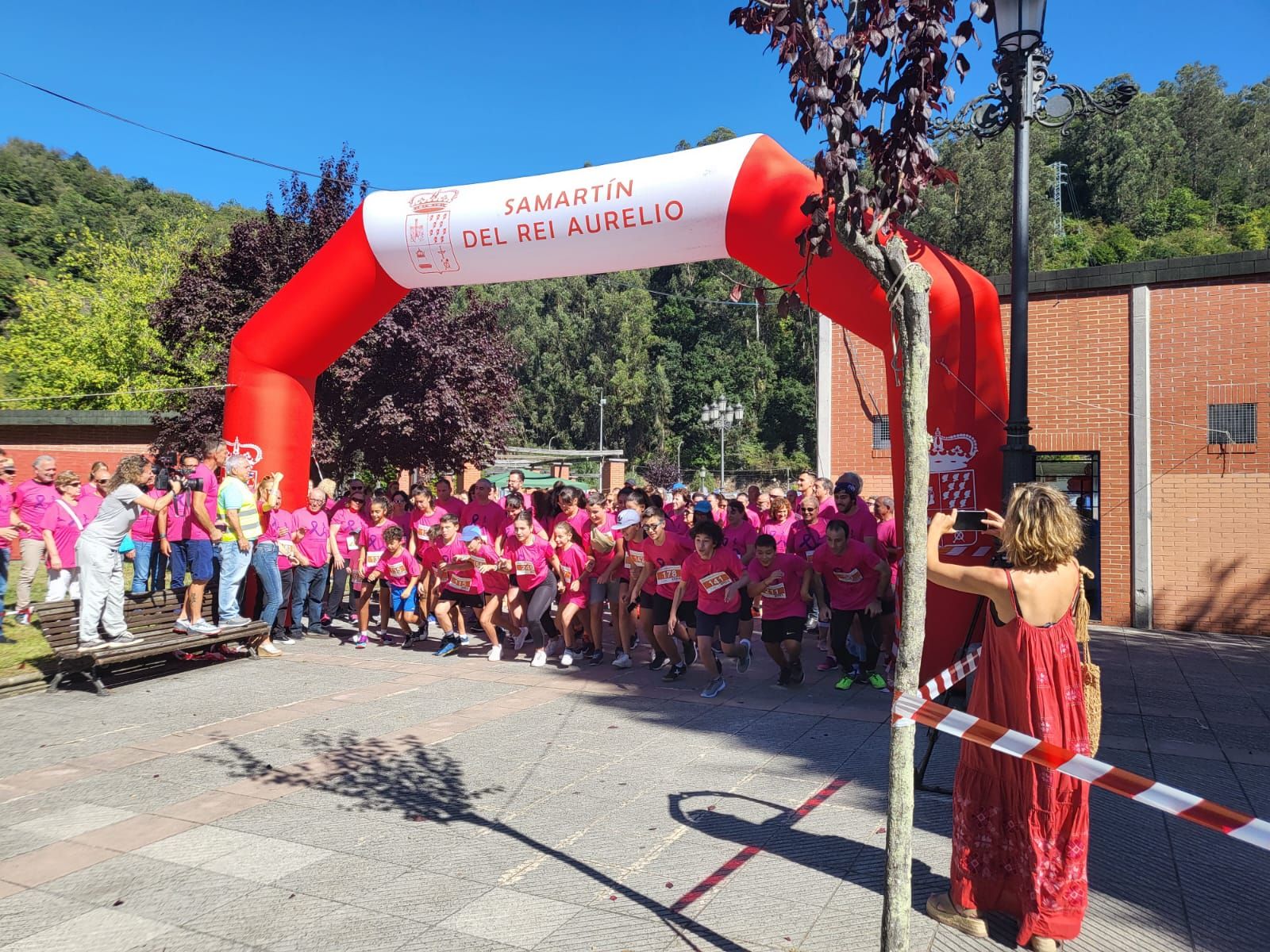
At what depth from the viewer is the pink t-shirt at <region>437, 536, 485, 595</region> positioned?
9.66 m

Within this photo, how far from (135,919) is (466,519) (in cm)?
749

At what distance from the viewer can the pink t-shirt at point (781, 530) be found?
A: 9.94m

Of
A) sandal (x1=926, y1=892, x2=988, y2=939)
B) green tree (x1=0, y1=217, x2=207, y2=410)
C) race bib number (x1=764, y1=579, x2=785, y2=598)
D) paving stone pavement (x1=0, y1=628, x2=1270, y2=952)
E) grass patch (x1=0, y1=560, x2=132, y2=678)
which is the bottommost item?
paving stone pavement (x1=0, y1=628, x2=1270, y2=952)

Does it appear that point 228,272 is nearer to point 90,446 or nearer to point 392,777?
point 90,446

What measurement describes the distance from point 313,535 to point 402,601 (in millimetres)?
1280

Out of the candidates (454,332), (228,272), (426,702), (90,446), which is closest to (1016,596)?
(426,702)

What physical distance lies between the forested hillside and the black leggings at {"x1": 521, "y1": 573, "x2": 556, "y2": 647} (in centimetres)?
3772

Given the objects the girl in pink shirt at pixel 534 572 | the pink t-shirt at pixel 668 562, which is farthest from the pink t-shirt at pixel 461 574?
the pink t-shirt at pixel 668 562

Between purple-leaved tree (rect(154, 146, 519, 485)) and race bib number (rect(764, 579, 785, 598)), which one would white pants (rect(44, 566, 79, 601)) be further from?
race bib number (rect(764, 579, 785, 598))

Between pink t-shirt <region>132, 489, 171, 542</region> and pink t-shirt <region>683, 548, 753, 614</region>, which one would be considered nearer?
pink t-shirt <region>683, 548, 753, 614</region>

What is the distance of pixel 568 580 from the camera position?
9219 millimetres

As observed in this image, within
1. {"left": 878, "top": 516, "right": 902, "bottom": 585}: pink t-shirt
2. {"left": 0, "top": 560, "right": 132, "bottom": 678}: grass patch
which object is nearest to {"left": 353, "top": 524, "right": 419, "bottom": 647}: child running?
{"left": 0, "top": 560, "right": 132, "bottom": 678}: grass patch

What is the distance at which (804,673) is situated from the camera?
872cm

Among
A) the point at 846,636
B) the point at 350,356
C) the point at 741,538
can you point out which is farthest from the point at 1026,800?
the point at 350,356
